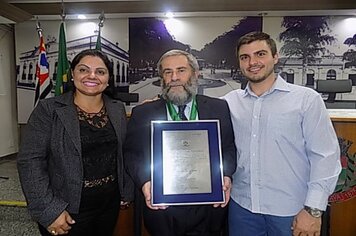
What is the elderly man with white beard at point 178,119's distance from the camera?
1.48 m

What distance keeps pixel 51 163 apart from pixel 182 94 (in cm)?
Answer: 68

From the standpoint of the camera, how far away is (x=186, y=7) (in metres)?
4.93

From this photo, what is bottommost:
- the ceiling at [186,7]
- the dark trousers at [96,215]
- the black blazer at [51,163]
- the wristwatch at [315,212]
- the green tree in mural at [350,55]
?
the dark trousers at [96,215]

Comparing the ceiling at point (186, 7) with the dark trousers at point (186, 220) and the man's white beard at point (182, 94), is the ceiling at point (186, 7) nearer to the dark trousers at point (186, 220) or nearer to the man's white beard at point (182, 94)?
the man's white beard at point (182, 94)

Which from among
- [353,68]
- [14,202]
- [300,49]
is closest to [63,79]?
[14,202]

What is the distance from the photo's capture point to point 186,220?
148 cm

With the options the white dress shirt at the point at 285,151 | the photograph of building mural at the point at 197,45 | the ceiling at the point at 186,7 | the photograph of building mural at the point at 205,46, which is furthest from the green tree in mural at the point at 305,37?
the white dress shirt at the point at 285,151

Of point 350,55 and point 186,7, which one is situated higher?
point 186,7

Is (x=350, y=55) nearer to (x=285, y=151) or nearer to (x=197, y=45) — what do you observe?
(x=197, y=45)

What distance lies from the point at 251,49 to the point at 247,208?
730mm

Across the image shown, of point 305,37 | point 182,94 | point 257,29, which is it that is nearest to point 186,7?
point 257,29

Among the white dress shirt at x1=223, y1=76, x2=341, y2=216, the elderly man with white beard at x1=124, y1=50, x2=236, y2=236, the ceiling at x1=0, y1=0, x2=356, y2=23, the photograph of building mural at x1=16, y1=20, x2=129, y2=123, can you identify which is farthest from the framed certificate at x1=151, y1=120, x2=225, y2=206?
the photograph of building mural at x1=16, y1=20, x2=129, y2=123

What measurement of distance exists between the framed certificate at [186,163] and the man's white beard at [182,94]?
12 centimetres

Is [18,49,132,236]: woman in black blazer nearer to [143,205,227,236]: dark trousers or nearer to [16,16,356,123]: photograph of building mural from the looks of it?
[143,205,227,236]: dark trousers
